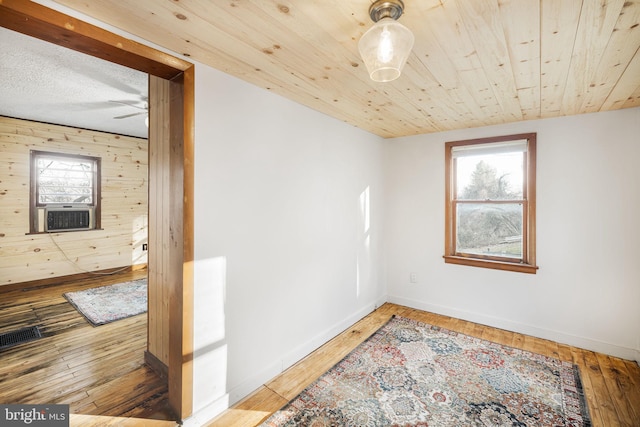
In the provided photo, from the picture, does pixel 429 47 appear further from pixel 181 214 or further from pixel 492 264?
pixel 492 264

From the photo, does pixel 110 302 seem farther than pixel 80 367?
Yes

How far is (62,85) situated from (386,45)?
3.52 meters

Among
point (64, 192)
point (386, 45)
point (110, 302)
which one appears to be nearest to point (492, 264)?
point (386, 45)

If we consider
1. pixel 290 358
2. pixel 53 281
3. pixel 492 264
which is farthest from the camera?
pixel 53 281

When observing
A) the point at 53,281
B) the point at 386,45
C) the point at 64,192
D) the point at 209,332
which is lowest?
the point at 53,281

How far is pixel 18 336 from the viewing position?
2.94 meters

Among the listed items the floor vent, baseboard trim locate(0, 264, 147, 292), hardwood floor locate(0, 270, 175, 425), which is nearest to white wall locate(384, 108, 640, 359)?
hardwood floor locate(0, 270, 175, 425)

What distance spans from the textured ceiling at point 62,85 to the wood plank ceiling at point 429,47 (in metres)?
1.42

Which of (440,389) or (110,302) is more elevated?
(110,302)

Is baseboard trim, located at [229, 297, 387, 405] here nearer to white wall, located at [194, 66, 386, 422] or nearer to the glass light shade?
white wall, located at [194, 66, 386, 422]

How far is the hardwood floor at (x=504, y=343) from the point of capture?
1.97 meters

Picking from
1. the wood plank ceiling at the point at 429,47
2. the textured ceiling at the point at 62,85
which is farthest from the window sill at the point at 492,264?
the textured ceiling at the point at 62,85

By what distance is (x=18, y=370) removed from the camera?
7.84 feet

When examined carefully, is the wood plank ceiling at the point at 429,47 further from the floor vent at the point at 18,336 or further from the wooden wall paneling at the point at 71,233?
the wooden wall paneling at the point at 71,233
